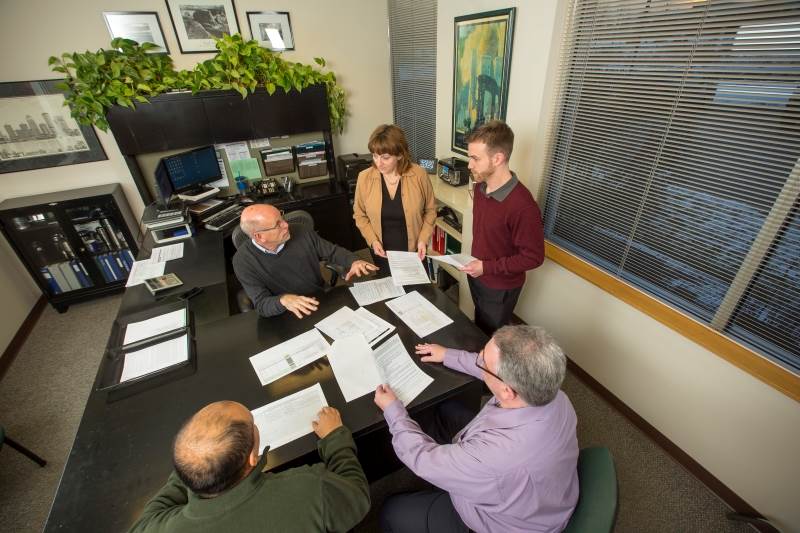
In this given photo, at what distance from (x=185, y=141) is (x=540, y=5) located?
294 centimetres

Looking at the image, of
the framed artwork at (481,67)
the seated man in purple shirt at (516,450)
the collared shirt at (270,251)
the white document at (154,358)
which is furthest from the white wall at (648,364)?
the white document at (154,358)

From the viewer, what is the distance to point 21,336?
9.85 ft

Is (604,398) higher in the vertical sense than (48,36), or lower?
lower

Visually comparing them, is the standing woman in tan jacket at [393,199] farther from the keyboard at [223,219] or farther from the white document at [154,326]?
the keyboard at [223,219]

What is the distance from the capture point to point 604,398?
89.6 inches

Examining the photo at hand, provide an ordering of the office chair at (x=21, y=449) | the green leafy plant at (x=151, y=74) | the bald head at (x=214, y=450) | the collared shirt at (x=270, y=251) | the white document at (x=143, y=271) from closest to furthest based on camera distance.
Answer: the bald head at (x=214, y=450) < the office chair at (x=21, y=449) < the collared shirt at (x=270, y=251) < the white document at (x=143, y=271) < the green leafy plant at (x=151, y=74)

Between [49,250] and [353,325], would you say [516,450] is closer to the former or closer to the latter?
[353,325]

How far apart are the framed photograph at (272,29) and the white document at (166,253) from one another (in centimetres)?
209

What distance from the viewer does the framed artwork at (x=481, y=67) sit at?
2277mm

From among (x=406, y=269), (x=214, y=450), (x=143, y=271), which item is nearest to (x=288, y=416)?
(x=214, y=450)

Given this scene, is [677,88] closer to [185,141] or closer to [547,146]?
[547,146]

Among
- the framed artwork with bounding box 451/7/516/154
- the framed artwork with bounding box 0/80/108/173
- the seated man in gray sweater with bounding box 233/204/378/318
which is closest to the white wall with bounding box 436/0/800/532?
the framed artwork with bounding box 451/7/516/154

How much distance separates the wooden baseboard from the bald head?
10.2 feet

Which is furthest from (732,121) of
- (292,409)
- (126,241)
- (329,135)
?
(126,241)
